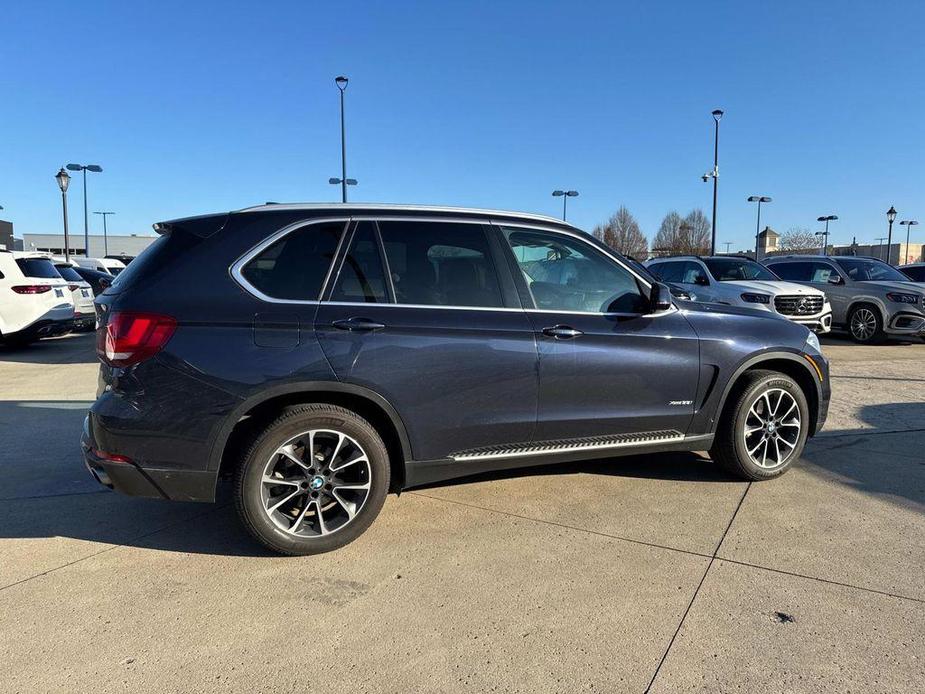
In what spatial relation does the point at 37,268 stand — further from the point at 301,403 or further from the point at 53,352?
the point at 301,403

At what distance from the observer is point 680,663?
247 centimetres

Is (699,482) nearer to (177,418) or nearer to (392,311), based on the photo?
(392,311)

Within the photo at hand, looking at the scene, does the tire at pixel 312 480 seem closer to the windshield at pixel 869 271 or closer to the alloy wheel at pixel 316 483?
the alloy wheel at pixel 316 483

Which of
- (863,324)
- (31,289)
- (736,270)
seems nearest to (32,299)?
(31,289)

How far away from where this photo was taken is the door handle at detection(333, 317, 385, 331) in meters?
3.27

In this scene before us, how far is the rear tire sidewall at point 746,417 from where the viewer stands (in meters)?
4.25

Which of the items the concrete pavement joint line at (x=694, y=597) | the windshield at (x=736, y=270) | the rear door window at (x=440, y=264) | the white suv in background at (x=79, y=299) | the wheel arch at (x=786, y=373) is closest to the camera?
the concrete pavement joint line at (x=694, y=597)

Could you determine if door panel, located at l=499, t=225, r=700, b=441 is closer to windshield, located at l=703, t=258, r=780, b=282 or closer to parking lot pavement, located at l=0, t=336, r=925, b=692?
parking lot pavement, located at l=0, t=336, r=925, b=692

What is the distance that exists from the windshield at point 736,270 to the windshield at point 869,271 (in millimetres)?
2231

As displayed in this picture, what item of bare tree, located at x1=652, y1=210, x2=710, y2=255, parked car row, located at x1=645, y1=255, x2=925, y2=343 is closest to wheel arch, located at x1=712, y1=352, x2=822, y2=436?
parked car row, located at x1=645, y1=255, x2=925, y2=343

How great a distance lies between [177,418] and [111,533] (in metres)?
1.16

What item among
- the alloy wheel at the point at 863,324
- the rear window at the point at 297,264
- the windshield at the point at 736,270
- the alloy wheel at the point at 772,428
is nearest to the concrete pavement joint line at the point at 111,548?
the rear window at the point at 297,264

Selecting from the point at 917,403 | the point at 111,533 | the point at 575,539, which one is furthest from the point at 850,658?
the point at 917,403

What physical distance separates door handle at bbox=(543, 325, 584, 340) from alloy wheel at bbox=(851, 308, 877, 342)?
37.8 ft
